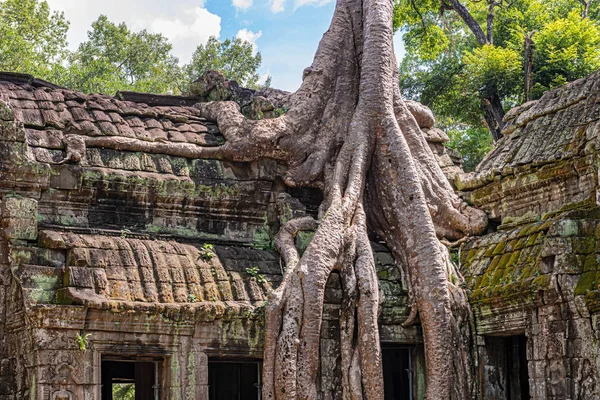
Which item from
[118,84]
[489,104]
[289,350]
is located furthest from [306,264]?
[118,84]

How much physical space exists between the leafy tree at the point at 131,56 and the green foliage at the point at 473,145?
7.15 metres

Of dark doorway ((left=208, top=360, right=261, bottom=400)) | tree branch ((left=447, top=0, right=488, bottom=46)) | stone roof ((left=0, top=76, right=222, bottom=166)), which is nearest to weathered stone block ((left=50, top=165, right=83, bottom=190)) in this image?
stone roof ((left=0, top=76, right=222, bottom=166))

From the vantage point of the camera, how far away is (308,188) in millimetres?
11625

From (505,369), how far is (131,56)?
57.4ft

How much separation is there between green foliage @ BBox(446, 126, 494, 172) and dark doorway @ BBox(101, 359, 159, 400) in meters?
11.3

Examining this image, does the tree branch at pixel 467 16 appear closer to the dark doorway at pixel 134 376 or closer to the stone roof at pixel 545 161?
the stone roof at pixel 545 161

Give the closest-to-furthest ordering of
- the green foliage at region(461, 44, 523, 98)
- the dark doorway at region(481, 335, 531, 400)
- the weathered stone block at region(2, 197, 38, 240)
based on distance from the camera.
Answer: the weathered stone block at region(2, 197, 38, 240)
the dark doorway at region(481, 335, 531, 400)
the green foliage at region(461, 44, 523, 98)

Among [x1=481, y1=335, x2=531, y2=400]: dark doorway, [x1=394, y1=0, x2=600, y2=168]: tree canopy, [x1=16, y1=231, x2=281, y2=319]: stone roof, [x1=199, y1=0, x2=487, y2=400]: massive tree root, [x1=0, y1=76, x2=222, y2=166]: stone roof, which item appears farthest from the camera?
[x1=394, y1=0, x2=600, y2=168]: tree canopy

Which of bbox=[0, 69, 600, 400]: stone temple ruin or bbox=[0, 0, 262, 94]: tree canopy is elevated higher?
bbox=[0, 0, 262, 94]: tree canopy

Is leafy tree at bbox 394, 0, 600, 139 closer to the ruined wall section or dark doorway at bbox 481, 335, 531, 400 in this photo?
the ruined wall section

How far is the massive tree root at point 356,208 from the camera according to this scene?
9.97m

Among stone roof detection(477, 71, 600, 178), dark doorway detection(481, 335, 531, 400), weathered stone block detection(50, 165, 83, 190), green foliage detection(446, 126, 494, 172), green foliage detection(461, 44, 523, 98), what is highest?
green foliage detection(461, 44, 523, 98)

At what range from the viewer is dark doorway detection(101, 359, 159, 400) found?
448 inches

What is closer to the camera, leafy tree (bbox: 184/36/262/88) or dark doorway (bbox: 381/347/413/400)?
dark doorway (bbox: 381/347/413/400)
